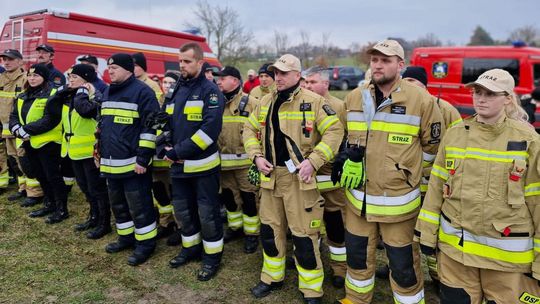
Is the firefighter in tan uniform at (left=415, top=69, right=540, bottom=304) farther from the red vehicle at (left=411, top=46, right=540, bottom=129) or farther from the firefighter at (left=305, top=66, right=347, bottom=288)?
the red vehicle at (left=411, top=46, right=540, bottom=129)

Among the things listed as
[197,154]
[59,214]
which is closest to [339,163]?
[197,154]

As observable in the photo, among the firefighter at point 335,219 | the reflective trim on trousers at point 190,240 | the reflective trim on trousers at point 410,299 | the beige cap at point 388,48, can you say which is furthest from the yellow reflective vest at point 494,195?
the reflective trim on trousers at point 190,240

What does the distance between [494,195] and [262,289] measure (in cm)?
221

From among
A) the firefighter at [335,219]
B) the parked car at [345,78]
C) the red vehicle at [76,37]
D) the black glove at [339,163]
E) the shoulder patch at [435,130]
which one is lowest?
the firefighter at [335,219]

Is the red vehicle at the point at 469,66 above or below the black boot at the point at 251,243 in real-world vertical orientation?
above

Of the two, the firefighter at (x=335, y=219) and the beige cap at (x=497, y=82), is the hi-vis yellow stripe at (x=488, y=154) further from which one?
the firefighter at (x=335, y=219)

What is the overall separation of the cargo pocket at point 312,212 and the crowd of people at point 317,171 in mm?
13

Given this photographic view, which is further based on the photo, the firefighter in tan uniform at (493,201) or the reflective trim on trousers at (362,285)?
the reflective trim on trousers at (362,285)

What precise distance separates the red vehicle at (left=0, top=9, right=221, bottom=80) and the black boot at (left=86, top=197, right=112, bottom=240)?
389cm

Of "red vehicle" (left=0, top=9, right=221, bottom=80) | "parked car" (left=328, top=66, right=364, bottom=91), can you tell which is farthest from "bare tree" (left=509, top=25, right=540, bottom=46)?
"red vehicle" (left=0, top=9, right=221, bottom=80)

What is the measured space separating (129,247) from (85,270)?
0.61 meters

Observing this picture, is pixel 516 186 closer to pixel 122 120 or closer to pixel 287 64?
pixel 287 64

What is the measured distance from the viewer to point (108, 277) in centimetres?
396

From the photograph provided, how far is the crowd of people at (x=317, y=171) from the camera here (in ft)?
7.70
